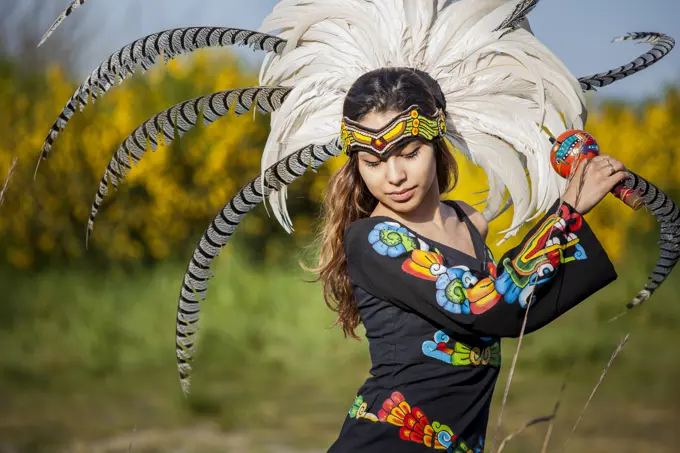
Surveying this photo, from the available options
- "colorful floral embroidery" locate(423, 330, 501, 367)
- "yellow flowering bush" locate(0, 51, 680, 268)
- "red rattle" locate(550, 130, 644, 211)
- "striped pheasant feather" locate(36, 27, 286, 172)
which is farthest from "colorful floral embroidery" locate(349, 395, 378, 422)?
"yellow flowering bush" locate(0, 51, 680, 268)

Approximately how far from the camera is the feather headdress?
6.24ft

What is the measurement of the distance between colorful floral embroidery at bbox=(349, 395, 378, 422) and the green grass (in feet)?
8.41

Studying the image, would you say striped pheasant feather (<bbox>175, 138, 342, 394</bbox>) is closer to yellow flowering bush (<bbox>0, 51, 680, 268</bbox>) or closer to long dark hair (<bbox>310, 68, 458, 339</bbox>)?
long dark hair (<bbox>310, 68, 458, 339</bbox>)

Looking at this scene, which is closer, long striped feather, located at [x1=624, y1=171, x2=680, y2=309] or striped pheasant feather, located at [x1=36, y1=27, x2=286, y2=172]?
long striped feather, located at [x1=624, y1=171, x2=680, y2=309]

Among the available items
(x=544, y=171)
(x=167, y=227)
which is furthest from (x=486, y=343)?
(x=167, y=227)

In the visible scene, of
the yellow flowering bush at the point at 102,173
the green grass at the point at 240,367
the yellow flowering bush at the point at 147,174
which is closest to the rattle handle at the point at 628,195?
the green grass at the point at 240,367

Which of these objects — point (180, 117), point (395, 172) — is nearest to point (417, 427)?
point (395, 172)

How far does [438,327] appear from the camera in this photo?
5.71 feet

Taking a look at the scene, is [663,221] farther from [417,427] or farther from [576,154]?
[417,427]

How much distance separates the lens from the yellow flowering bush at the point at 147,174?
6.16 m

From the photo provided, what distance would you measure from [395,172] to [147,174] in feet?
15.4

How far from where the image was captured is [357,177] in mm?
1946

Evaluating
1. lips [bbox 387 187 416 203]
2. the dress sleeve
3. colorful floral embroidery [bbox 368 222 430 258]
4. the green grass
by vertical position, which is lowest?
the green grass

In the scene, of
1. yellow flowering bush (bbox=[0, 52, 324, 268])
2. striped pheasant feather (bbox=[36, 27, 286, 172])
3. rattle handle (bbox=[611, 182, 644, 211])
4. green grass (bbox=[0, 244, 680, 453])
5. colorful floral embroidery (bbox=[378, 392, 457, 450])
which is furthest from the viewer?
yellow flowering bush (bbox=[0, 52, 324, 268])
